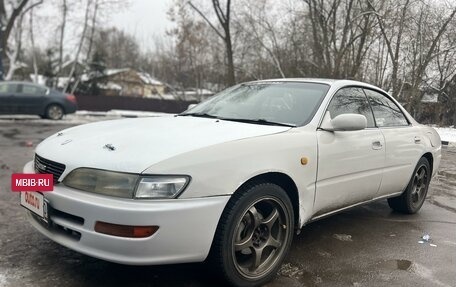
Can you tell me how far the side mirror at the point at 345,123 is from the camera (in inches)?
134

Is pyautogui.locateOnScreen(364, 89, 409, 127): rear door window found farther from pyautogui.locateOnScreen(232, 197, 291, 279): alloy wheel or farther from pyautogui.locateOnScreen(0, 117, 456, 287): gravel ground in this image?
pyautogui.locateOnScreen(232, 197, 291, 279): alloy wheel

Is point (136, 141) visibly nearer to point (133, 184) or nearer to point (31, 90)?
point (133, 184)

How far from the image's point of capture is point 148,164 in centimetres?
246

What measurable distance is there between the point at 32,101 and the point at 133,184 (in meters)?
15.3

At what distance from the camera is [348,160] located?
3.59 meters

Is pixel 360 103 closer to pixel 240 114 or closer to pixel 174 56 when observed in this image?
pixel 240 114

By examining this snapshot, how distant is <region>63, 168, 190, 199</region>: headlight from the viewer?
2.44 m

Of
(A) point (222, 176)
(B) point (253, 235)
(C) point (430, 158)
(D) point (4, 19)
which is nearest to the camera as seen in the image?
(A) point (222, 176)

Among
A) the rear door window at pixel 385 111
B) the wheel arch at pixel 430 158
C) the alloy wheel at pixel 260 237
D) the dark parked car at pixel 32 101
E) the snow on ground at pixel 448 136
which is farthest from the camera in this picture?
the dark parked car at pixel 32 101

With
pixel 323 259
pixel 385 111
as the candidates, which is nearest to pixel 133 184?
pixel 323 259

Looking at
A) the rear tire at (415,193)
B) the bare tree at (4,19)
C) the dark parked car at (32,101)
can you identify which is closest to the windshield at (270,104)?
the rear tire at (415,193)

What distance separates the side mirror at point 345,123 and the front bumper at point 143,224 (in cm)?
127

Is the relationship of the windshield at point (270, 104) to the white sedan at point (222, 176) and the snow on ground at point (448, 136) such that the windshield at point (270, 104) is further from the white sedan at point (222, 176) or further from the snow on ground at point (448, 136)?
the snow on ground at point (448, 136)

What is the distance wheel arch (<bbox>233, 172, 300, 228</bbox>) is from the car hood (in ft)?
0.95
